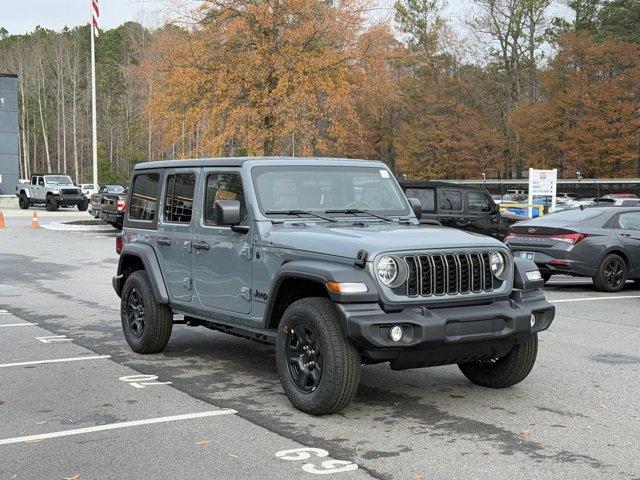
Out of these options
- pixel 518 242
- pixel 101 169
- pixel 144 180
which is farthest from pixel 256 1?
pixel 101 169

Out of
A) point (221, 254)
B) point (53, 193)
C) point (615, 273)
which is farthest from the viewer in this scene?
point (53, 193)

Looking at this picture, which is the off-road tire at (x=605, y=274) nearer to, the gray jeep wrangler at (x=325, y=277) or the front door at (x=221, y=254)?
the gray jeep wrangler at (x=325, y=277)

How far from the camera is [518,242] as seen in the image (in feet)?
47.1

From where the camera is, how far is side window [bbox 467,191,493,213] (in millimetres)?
19375

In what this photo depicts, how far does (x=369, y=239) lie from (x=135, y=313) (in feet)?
10.9

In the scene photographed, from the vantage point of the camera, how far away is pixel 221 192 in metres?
7.26

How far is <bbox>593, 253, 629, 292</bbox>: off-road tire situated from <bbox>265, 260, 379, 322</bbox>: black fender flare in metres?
9.09

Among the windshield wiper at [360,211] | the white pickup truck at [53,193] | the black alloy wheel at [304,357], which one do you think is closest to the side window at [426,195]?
the windshield wiper at [360,211]

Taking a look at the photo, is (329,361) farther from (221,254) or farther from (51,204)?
(51,204)

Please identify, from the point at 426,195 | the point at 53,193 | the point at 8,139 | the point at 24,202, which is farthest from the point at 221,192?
the point at 8,139

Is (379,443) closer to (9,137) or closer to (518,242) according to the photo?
(518,242)

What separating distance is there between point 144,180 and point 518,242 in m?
7.82

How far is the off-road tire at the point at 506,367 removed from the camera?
662 centimetres

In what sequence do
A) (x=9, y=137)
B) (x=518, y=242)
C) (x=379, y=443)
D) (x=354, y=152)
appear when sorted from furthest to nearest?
(x=354, y=152) < (x=9, y=137) < (x=518, y=242) < (x=379, y=443)
